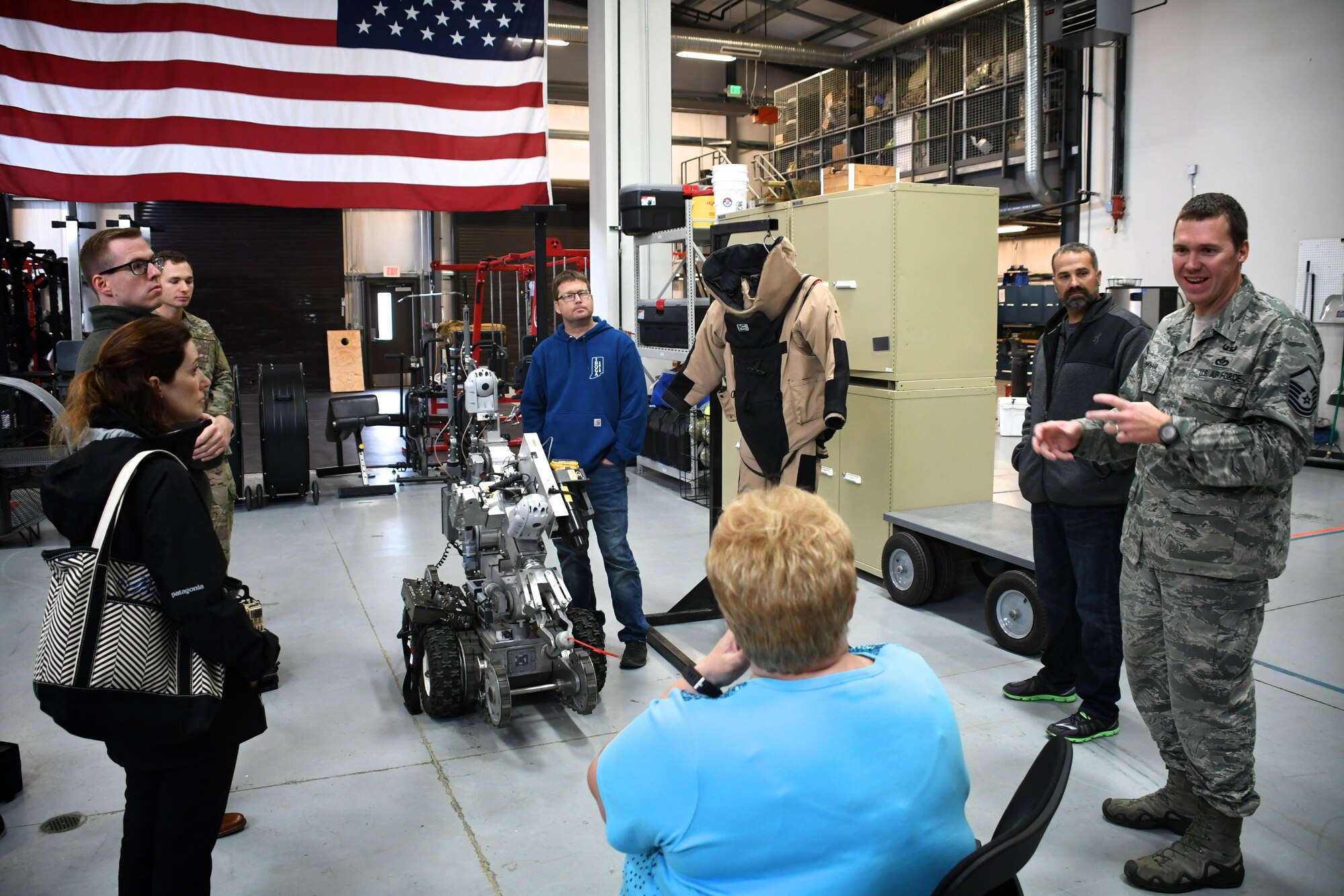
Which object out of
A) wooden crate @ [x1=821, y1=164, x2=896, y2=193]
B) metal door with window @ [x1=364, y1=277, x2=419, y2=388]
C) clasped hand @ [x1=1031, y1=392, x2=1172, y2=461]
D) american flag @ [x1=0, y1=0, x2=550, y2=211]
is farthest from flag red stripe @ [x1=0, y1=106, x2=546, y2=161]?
metal door with window @ [x1=364, y1=277, x2=419, y2=388]

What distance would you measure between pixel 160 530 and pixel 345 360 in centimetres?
1717

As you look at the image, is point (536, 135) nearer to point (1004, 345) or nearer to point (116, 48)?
point (116, 48)

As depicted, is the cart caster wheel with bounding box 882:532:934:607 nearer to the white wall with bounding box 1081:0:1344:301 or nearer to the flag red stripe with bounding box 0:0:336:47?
the flag red stripe with bounding box 0:0:336:47

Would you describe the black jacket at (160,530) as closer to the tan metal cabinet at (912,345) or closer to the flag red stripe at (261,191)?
the tan metal cabinet at (912,345)

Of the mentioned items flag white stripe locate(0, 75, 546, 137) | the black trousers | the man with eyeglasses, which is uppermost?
flag white stripe locate(0, 75, 546, 137)

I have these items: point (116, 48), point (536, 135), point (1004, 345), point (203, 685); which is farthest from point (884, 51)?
point (203, 685)

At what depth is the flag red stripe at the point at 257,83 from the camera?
7617mm

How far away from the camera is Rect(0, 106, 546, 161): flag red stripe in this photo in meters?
7.63

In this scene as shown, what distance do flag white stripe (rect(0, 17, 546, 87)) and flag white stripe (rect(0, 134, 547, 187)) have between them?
2.41 feet

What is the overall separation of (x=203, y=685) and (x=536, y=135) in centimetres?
794

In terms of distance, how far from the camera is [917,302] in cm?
503

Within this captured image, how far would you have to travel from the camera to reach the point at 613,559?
4.24m

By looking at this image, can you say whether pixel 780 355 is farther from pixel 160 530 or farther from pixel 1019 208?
pixel 1019 208

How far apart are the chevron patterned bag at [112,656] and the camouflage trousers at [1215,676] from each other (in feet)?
7.61
